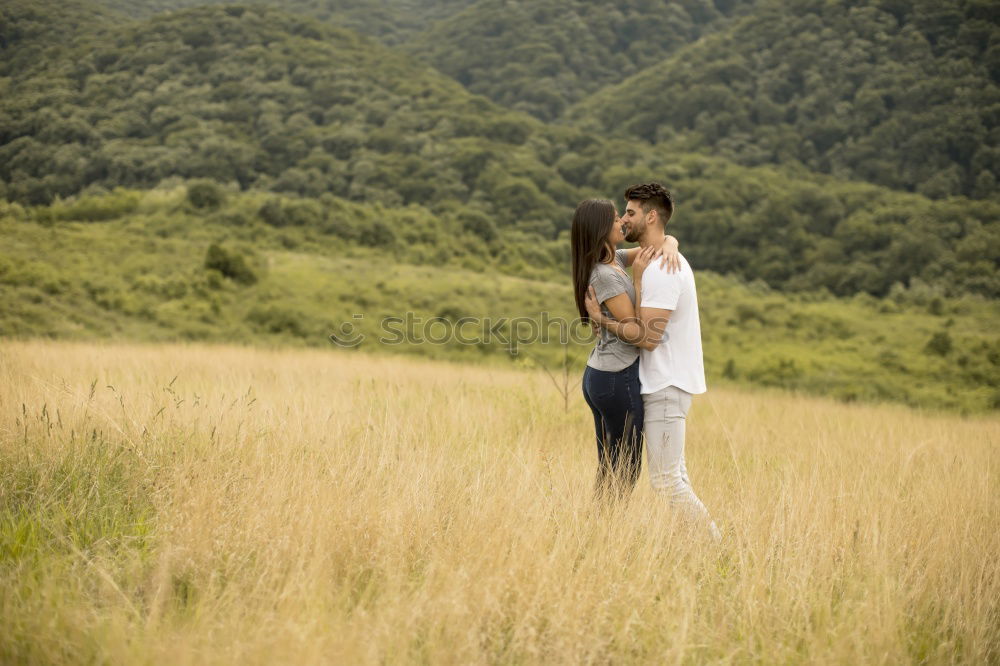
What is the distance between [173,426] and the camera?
448 centimetres

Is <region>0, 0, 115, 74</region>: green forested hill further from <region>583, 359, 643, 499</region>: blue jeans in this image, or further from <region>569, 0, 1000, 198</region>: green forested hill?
<region>583, 359, 643, 499</region>: blue jeans

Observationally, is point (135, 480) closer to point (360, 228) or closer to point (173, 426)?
point (173, 426)

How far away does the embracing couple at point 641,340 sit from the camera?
11.4 ft

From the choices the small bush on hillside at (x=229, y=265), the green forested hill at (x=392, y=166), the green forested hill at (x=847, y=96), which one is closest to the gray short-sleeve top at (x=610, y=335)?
the small bush on hillside at (x=229, y=265)

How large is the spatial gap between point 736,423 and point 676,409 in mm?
4480

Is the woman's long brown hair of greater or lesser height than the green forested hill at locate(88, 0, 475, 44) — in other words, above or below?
below

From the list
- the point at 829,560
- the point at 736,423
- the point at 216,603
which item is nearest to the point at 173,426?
the point at 216,603

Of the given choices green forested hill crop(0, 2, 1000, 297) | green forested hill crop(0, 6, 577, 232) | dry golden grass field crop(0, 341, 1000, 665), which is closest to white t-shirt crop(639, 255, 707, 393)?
dry golden grass field crop(0, 341, 1000, 665)

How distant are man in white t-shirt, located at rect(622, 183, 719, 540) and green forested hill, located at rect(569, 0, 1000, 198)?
62.6 meters

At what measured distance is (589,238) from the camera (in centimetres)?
369

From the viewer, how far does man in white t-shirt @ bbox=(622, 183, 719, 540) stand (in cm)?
352

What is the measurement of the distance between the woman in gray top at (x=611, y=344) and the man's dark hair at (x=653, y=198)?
0.13 meters

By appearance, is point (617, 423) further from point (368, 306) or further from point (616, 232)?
point (368, 306)

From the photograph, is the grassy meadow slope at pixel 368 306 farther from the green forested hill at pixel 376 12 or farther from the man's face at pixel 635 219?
the green forested hill at pixel 376 12
